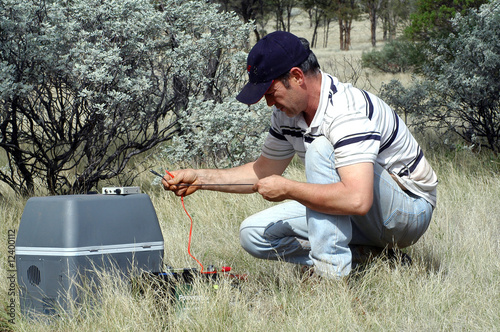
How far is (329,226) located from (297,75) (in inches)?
27.9

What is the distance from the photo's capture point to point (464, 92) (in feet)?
20.9

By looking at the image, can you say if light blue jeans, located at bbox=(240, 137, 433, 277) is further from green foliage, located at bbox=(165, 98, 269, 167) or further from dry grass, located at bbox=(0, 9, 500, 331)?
green foliage, located at bbox=(165, 98, 269, 167)

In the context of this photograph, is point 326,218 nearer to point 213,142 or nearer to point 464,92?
point 213,142

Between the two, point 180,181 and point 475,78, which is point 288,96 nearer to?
point 180,181

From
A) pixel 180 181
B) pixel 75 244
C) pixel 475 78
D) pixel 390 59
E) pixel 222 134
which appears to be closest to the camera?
pixel 75 244

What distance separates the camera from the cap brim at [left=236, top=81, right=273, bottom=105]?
107 inches

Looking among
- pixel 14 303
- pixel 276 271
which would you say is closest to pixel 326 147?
pixel 276 271

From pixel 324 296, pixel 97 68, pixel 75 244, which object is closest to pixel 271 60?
pixel 324 296

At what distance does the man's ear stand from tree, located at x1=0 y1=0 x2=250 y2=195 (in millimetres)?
2558

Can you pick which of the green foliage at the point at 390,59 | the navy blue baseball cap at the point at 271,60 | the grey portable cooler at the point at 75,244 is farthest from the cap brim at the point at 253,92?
the green foliage at the point at 390,59

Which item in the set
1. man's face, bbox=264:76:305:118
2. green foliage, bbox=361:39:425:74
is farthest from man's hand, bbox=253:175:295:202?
Answer: green foliage, bbox=361:39:425:74

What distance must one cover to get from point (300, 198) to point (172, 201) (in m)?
2.58

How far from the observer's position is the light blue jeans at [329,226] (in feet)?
8.94

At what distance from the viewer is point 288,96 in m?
2.76
